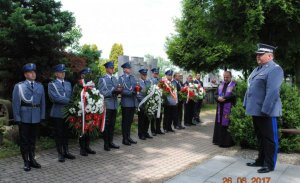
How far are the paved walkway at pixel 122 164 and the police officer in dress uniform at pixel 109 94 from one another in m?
0.41

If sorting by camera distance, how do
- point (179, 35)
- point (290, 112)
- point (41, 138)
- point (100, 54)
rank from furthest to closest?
point (179, 35), point (100, 54), point (41, 138), point (290, 112)

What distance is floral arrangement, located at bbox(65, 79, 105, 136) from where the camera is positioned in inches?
291

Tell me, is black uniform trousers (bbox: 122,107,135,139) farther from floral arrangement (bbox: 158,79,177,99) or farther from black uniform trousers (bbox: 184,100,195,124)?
black uniform trousers (bbox: 184,100,195,124)

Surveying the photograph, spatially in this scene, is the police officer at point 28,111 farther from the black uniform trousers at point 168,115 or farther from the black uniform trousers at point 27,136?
the black uniform trousers at point 168,115

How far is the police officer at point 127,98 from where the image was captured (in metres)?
9.05

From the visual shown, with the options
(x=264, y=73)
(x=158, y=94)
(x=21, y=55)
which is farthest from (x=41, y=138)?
(x=264, y=73)

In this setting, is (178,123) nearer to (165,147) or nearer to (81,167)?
(165,147)

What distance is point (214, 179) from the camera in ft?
19.0

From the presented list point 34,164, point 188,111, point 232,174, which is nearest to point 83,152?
point 34,164

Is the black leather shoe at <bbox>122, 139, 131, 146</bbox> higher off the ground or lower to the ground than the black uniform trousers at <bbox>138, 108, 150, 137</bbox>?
lower

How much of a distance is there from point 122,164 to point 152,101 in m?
3.23

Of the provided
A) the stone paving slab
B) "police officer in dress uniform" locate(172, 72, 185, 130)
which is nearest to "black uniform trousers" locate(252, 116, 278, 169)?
the stone paving slab

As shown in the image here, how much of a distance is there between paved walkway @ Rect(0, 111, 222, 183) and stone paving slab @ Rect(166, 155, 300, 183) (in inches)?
16.4

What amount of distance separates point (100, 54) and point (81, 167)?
13.4 ft
